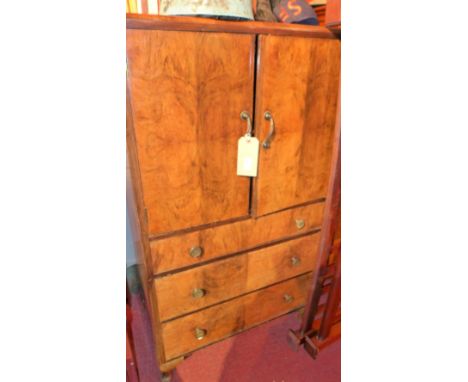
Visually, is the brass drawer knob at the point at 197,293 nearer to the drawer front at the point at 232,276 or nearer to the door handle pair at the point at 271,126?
the drawer front at the point at 232,276

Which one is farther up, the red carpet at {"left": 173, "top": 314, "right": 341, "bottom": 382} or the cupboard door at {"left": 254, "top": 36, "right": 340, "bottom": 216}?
the cupboard door at {"left": 254, "top": 36, "right": 340, "bottom": 216}

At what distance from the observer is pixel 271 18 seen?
97 centimetres

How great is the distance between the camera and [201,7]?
79 centimetres

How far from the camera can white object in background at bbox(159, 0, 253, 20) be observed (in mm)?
784

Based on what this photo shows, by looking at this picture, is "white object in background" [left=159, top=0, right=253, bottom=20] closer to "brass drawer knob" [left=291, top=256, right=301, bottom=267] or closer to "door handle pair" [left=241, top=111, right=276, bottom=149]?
"door handle pair" [left=241, top=111, right=276, bottom=149]

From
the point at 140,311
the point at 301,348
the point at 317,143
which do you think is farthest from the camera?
the point at 140,311

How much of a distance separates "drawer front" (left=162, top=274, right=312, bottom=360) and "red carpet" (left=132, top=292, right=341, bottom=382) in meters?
0.11

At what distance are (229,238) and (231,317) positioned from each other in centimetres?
43

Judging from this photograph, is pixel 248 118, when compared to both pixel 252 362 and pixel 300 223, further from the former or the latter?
pixel 252 362

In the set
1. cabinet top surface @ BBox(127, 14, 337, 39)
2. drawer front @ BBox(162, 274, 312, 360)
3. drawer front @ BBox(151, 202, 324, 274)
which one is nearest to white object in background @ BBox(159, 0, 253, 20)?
cabinet top surface @ BBox(127, 14, 337, 39)
